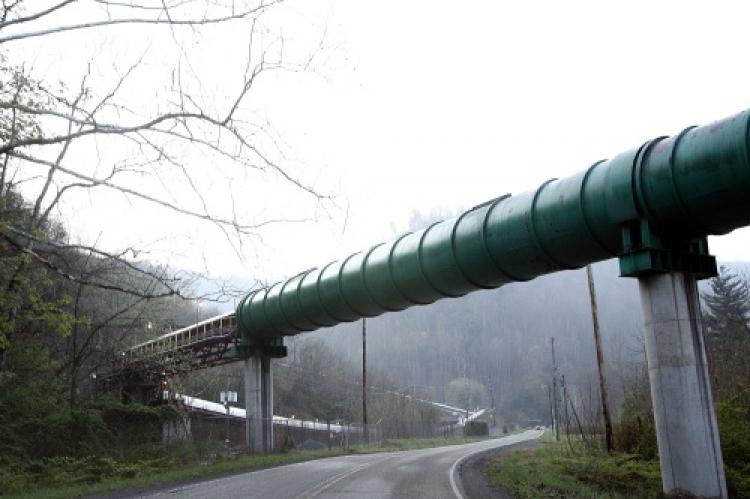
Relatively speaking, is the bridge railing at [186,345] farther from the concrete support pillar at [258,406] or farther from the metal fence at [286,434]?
the metal fence at [286,434]

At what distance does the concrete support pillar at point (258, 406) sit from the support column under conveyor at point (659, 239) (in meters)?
14.9

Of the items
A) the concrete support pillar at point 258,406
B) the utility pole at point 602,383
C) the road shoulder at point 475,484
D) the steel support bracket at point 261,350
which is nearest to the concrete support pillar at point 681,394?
the road shoulder at point 475,484

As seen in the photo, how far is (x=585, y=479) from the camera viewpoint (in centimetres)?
1755

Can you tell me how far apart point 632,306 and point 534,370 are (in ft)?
124

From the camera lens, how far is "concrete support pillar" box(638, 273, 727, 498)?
12.7 meters

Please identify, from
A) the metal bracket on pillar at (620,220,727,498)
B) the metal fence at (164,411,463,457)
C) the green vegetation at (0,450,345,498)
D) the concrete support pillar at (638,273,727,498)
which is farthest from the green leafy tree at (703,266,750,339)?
the concrete support pillar at (638,273,727,498)

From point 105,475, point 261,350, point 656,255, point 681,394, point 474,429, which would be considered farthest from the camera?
point 474,429

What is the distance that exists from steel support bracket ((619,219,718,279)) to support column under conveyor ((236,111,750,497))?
0.02 m

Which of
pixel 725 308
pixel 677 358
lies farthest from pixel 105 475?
pixel 725 308

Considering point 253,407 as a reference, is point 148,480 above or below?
below

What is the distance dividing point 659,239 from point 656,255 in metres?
0.41

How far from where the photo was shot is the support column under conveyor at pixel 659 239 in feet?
41.9

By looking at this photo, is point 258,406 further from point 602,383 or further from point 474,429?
point 474,429

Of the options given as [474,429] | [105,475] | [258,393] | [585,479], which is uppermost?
[258,393]
